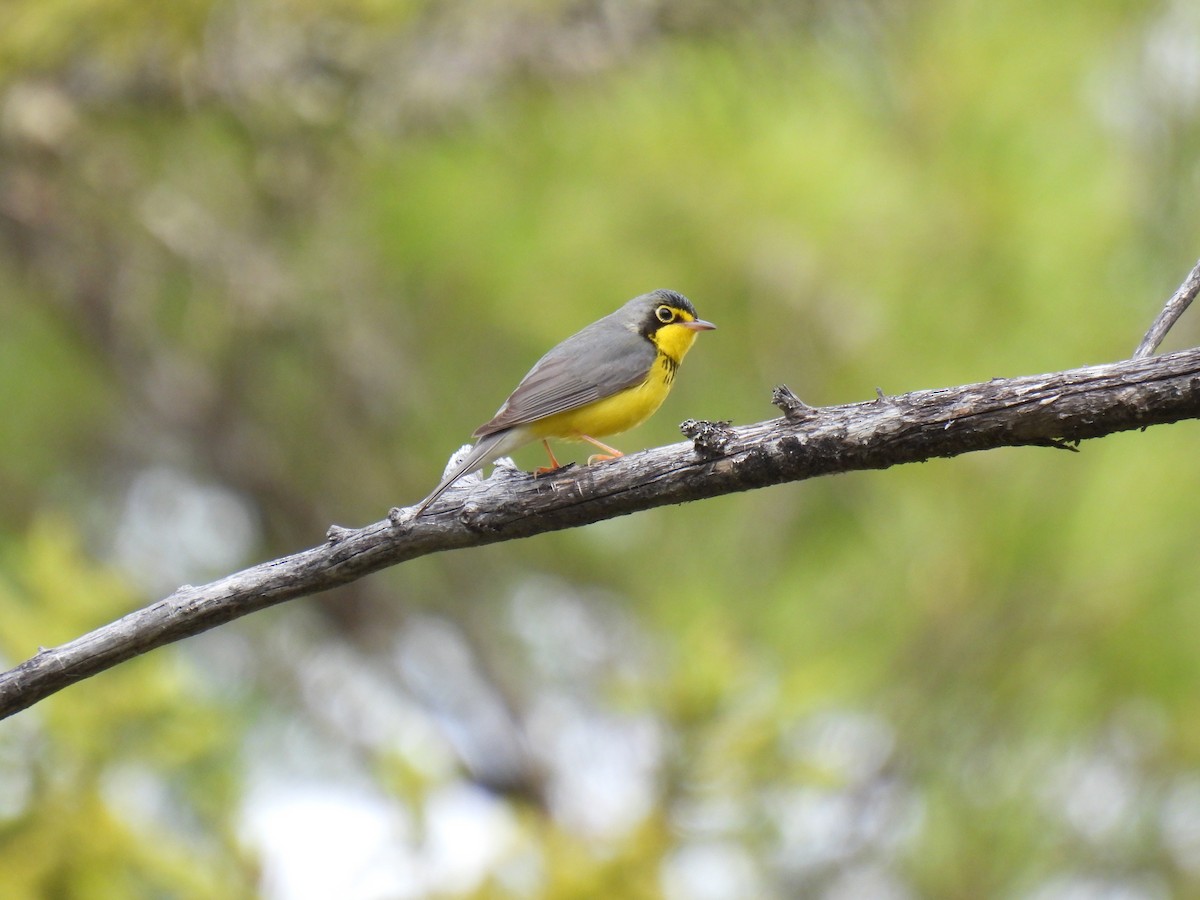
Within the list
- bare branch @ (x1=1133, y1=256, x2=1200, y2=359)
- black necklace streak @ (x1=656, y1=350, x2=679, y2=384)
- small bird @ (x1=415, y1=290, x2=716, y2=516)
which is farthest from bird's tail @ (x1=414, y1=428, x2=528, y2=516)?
bare branch @ (x1=1133, y1=256, x2=1200, y2=359)

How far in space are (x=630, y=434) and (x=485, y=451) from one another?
409 cm

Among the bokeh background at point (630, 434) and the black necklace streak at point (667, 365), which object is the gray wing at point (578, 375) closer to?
the black necklace streak at point (667, 365)

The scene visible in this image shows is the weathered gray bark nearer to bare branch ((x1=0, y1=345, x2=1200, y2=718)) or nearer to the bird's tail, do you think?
bare branch ((x1=0, y1=345, x2=1200, y2=718))

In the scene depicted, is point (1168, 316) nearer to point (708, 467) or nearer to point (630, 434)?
point (708, 467)

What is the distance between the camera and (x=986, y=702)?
688cm

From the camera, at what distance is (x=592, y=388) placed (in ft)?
12.7

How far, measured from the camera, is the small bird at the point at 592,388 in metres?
3.70

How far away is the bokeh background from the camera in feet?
18.6

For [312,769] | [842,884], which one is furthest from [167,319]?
[842,884]

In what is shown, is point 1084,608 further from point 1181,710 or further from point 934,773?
point 934,773

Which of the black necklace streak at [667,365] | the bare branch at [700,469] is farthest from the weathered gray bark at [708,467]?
the black necklace streak at [667,365]

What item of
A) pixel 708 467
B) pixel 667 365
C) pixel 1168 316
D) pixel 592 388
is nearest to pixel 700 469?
pixel 708 467

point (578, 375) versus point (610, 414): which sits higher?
point (578, 375)

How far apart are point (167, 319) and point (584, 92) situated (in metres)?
3.13
